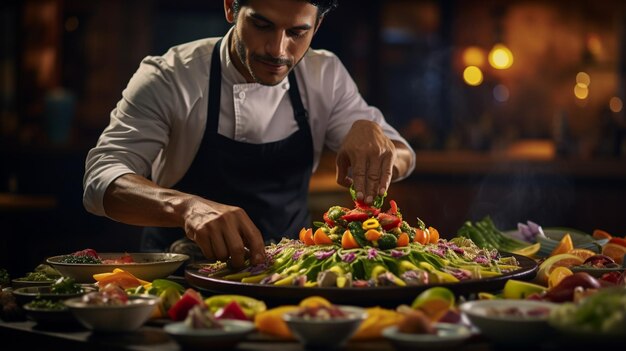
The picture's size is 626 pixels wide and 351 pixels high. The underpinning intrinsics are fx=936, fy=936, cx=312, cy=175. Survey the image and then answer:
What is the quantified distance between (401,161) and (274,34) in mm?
897

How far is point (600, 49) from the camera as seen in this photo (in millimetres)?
10695

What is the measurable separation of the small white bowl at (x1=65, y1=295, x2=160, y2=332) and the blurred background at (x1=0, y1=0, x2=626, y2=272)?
5421 mm

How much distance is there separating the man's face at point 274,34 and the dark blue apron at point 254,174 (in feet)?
1.57

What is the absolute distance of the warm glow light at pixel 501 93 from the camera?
36.8ft

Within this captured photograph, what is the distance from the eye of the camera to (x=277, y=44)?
3.13 metres

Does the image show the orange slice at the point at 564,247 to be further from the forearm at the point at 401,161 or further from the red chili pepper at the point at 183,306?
the red chili pepper at the point at 183,306

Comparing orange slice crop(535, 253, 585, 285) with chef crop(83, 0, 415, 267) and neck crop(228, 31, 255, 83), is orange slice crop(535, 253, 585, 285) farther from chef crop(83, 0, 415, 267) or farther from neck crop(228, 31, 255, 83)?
neck crop(228, 31, 255, 83)

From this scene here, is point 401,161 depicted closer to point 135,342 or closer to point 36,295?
point 36,295

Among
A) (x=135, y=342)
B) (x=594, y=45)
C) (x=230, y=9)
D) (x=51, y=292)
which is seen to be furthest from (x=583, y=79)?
(x=135, y=342)

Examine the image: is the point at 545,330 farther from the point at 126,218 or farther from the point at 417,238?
the point at 126,218

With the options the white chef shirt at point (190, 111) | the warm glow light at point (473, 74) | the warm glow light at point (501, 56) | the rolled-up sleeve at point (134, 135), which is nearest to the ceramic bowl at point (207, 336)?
the rolled-up sleeve at point (134, 135)

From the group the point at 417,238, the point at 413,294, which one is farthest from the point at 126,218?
the point at 413,294

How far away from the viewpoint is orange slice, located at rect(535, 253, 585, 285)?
285 centimetres

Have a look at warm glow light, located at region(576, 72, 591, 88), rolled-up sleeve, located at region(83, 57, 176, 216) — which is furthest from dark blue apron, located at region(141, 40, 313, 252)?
warm glow light, located at region(576, 72, 591, 88)
